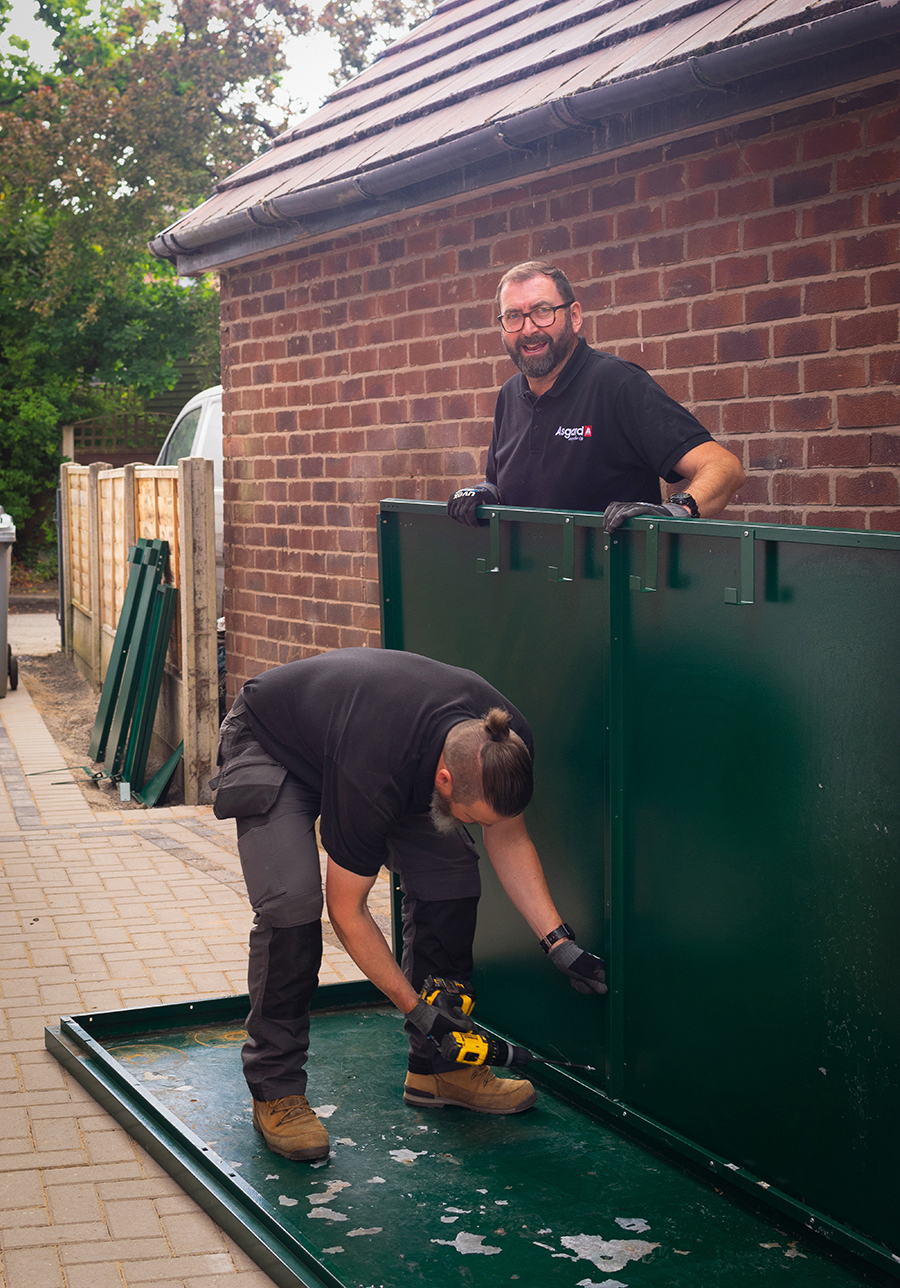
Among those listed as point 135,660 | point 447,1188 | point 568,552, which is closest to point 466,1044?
point 447,1188

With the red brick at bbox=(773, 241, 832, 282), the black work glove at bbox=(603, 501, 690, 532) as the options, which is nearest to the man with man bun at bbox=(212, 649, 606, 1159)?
the black work glove at bbox=(603, 501, 690, 532)

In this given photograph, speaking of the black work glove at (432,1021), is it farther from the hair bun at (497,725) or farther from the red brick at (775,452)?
the red brick at (775,452)

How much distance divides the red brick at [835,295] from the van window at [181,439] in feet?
25.7

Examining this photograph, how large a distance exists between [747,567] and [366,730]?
1.06 metres

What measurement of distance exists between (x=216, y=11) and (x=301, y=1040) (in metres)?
23.4

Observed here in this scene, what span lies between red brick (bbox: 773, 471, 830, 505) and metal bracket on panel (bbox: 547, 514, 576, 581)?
931mm

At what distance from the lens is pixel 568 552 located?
3.80 meters

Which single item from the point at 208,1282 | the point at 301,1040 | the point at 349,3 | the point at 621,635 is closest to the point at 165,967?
the point at 301,1040

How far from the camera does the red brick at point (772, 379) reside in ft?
14.2

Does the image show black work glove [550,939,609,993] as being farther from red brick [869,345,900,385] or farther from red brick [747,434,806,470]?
red brick [869,345,900,385]

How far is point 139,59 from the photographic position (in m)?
23.0

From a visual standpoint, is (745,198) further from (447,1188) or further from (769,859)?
(447,1188)

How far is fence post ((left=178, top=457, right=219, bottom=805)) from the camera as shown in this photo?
319 inches

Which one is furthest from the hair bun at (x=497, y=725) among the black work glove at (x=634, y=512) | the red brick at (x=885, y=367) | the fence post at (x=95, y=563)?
the fence post at (x=95, y=563)
